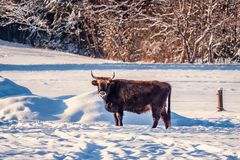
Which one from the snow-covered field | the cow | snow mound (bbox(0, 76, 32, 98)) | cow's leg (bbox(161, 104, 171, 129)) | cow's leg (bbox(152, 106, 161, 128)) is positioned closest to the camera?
the snow-covered field

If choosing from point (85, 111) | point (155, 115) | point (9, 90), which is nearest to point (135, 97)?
point (155, 115)

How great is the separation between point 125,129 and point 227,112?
574 centimetres

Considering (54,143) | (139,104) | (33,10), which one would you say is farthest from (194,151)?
(33,10)

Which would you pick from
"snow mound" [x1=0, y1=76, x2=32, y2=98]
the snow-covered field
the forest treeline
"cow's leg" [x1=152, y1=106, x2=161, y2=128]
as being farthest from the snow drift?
the forest treeline

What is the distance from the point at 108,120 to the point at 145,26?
77.9ft

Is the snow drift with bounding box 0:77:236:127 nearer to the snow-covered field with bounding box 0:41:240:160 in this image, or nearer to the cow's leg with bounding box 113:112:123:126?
the snow-covered field with bounding box 0:41:240:160

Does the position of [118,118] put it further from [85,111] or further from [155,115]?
[85,111]

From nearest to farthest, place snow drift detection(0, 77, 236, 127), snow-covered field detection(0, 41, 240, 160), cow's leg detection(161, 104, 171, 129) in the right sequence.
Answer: snow-covered field detection(0, 41, 240, 160) → cow's leg detection(161, 104, 171, 129) → snow drift detection(0, 77, 236, 127)

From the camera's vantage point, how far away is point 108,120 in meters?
14.1

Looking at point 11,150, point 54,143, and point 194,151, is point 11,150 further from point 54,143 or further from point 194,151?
point 194,151

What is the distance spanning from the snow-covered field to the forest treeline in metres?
6.43

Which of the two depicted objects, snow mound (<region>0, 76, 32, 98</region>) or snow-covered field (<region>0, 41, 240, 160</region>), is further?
snow mound (<region>0, 76, 32, 98</region>)

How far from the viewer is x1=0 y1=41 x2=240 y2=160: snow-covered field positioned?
29.6ft

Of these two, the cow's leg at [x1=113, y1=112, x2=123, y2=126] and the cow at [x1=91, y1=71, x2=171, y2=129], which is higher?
the cow at [x1=91, y1=71, x2=171, y2=129]
